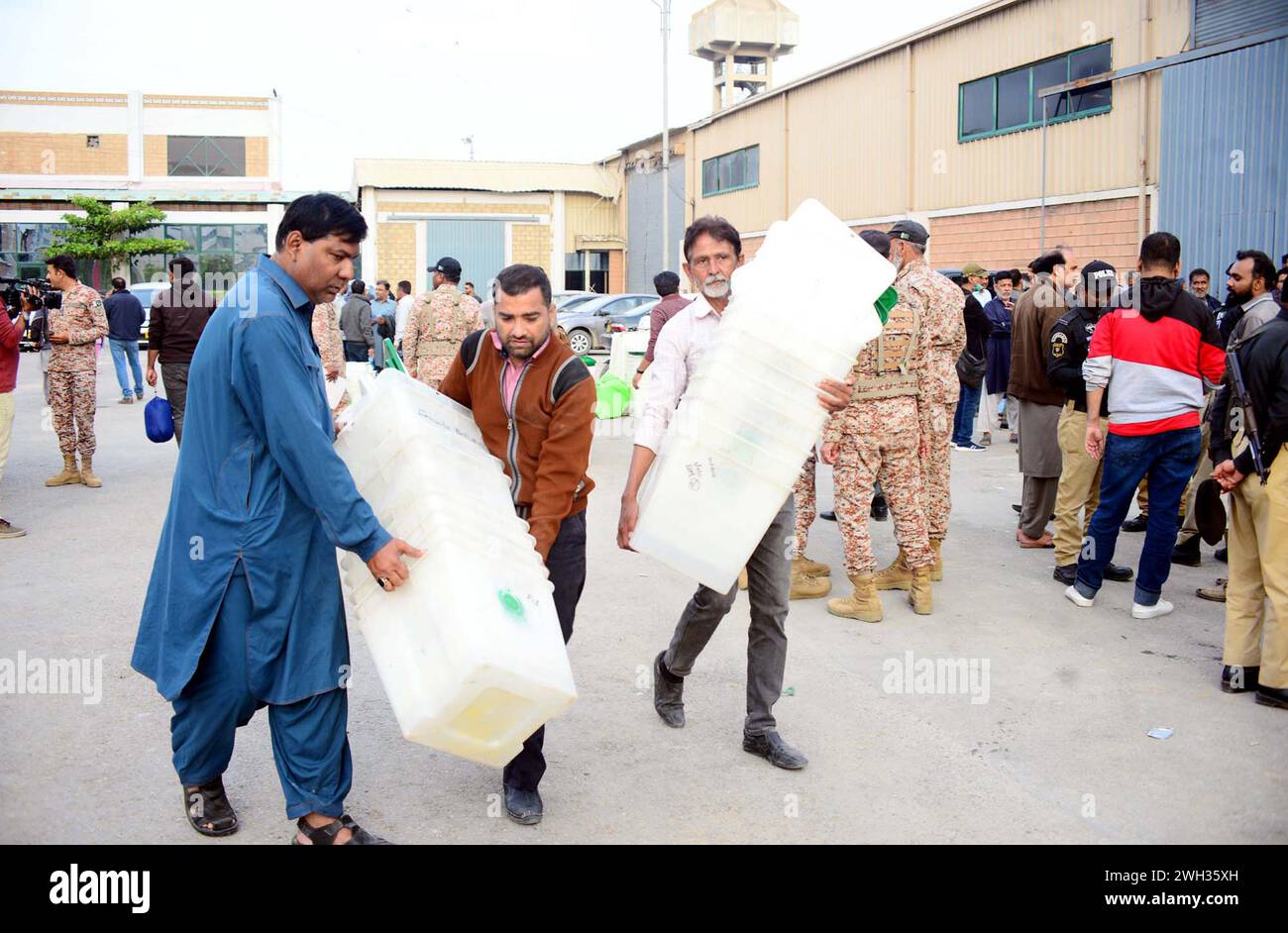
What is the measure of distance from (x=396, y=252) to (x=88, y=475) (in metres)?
30.4

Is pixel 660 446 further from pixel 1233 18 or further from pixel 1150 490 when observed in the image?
pixel 1233 18

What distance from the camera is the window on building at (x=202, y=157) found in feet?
156

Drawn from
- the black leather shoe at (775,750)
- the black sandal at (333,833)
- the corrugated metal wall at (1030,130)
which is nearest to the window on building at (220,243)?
the corrugated metal wall at (1030,130)

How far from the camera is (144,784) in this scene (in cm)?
388

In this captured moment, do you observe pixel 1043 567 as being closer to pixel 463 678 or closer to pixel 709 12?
pixel 463 678

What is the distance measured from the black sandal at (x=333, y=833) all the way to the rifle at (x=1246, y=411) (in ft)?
12.9

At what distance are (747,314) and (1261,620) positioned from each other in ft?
9.90

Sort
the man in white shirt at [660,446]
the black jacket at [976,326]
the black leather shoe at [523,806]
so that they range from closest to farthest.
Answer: the black leather shoe at [523,806]
the man in white shirt at [660,446]
the black jacket at [976,326]

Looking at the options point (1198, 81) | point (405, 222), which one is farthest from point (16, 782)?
point (405, 222)

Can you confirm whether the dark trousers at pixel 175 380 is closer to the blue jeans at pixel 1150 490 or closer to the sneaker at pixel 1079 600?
the sneaker at pixel 1079 600

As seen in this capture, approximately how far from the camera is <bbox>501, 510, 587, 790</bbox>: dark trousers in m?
3.65

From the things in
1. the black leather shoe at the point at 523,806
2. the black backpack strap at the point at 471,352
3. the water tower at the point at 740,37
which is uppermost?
the water tower at the point at 740,37

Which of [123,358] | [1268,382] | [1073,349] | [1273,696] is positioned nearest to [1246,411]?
[1268,382]

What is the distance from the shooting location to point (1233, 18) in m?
15.0
